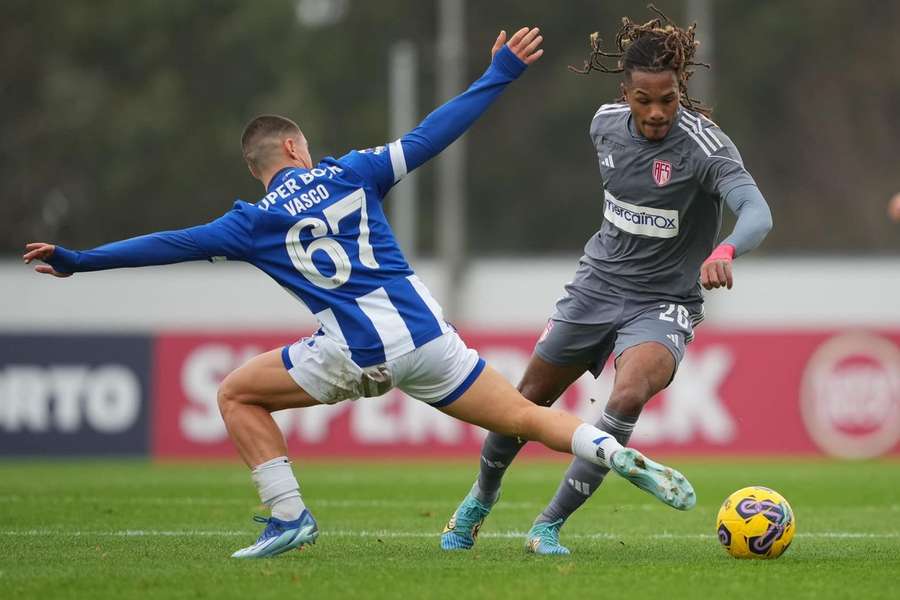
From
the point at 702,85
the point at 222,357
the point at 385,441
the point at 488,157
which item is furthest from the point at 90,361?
the point at 488,157

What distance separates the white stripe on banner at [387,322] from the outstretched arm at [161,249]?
0.63 metres

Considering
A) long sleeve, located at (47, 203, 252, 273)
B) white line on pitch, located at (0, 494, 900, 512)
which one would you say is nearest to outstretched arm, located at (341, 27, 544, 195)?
long sleeve, located at (47, 203, 252, 273)

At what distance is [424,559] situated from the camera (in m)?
7.62

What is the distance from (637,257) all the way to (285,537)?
7.54 feet

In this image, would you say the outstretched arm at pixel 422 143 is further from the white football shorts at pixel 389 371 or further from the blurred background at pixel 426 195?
the blurred background at pixel 426 195

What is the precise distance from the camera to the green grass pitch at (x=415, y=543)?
654cm

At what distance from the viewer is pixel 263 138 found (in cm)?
758

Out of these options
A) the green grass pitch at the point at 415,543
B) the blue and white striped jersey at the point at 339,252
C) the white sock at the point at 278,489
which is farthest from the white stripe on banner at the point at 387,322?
the green grass pitch at the point at 415,543

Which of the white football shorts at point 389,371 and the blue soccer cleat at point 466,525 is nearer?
the white football shorts at point 389,371

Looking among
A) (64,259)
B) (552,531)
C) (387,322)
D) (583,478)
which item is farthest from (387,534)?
(64,259)

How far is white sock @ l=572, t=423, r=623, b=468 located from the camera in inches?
279

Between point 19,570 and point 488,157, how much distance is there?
94.4ft

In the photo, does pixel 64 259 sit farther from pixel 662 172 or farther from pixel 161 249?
pixel 662 172

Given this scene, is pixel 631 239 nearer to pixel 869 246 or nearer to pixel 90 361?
pixel 90 361
